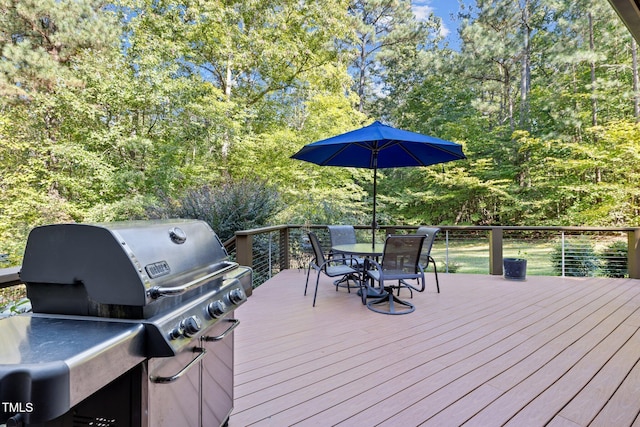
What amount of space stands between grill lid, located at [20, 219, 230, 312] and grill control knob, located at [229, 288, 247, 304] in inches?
14.3

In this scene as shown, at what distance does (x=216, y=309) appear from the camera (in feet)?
4.25

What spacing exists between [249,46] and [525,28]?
9.84 m

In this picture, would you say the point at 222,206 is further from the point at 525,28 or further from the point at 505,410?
the point at 525,28

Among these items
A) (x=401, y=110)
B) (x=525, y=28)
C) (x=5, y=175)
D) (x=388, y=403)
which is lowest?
(x=388, y=403)

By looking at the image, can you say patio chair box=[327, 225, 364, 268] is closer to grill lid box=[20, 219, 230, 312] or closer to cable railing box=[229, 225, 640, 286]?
cable railing box=[229, 225, 640, 286]

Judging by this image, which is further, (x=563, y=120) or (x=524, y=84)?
(x=524, y=84)

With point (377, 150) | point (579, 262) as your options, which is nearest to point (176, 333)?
point (377, 150)

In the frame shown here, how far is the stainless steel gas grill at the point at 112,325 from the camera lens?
2.59 feet

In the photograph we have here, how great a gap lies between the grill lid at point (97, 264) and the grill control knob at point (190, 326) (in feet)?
0.36

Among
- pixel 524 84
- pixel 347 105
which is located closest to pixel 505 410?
pixel 347 105

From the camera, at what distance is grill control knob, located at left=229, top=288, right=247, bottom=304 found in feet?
4.85

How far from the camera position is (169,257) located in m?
1.18

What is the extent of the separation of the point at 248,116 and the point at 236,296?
27.8ft

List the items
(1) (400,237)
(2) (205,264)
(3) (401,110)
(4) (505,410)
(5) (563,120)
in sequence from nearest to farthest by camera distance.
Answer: (2) (205,264)
(4) (505,410)
(1) (400,237)
(5) (563,120)
(3) (401,110)
